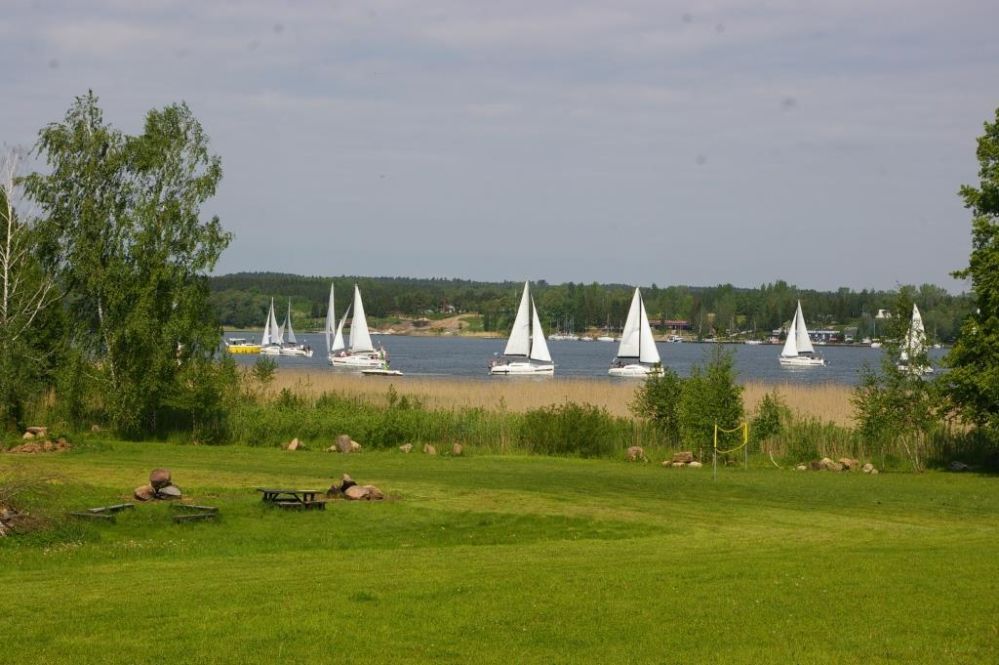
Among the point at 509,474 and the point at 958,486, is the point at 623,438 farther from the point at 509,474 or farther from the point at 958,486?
the point at 958,486

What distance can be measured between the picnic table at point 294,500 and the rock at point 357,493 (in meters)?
0.94

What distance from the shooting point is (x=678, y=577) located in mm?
15156

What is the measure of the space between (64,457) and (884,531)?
68.3 feet

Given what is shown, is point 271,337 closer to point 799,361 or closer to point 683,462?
point 799,361

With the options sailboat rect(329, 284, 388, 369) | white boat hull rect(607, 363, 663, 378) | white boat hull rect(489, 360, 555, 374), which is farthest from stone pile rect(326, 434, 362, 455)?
sailboat rect(329, 284, 388, 369)

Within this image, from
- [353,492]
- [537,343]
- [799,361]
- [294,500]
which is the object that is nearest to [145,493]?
[294,500]

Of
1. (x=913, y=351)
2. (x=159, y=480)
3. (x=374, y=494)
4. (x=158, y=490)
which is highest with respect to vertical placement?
(x=913, y=351)

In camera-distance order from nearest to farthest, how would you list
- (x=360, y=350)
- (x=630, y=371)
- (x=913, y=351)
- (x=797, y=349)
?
(x=913, y=351) < (x=630, y=371) < (x=360, y=350) < (x=797, y=349)

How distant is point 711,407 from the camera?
34812mm

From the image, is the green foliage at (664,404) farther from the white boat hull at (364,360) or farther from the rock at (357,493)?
the white boat hull at (364,360)

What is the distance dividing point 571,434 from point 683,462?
4.32 metres

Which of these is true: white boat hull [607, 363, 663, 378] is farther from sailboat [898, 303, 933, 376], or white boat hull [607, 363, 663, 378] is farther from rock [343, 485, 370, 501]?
rock [343, 485, 370, 501]

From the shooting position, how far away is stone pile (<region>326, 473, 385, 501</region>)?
23.7 metres

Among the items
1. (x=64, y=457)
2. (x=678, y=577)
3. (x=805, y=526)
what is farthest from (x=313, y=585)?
(x=64, y=457)
